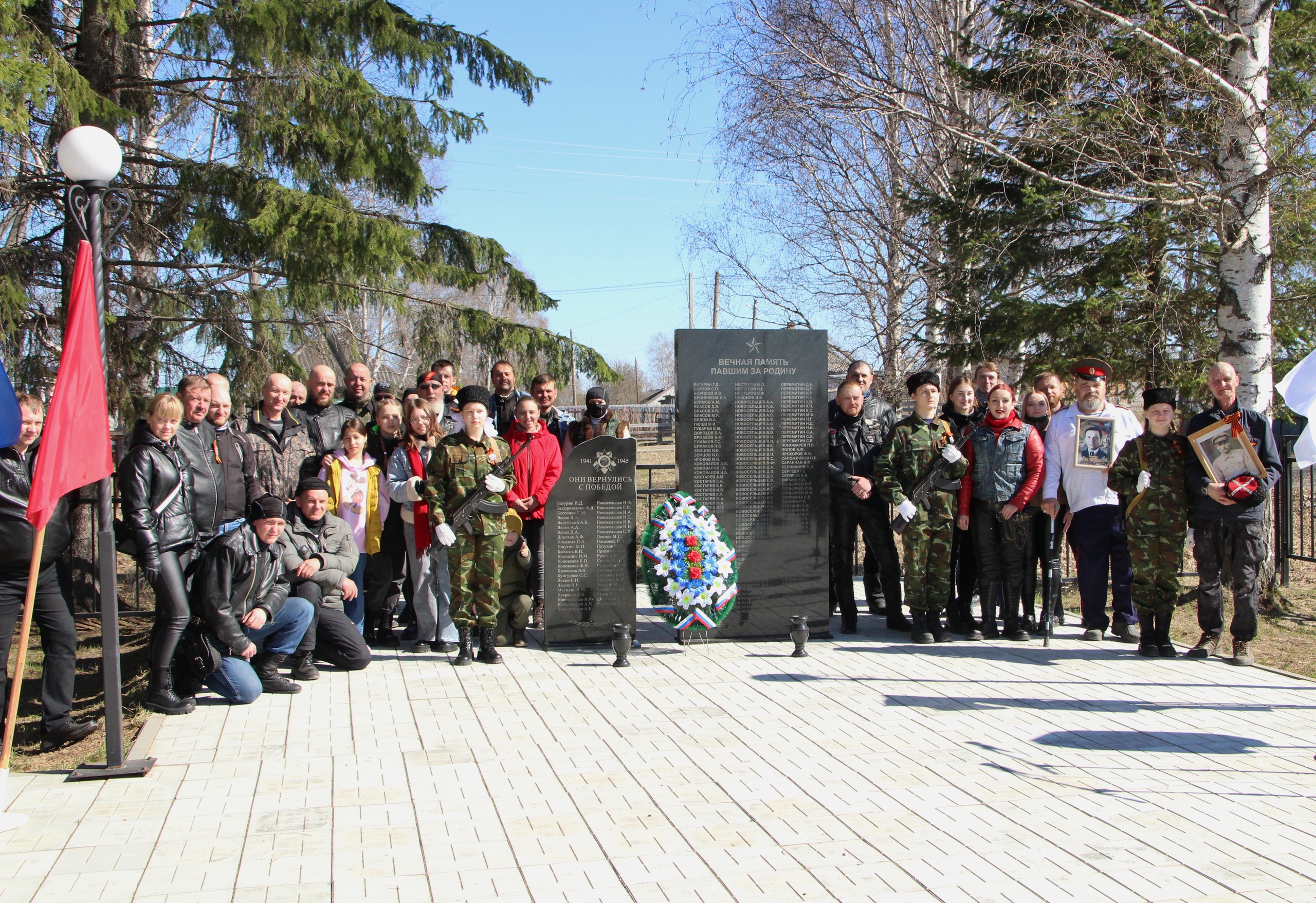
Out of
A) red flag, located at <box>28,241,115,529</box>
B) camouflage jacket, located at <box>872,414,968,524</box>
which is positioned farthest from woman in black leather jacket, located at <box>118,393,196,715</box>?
camouflage jacket, located at <box>872,414,968,524</box>

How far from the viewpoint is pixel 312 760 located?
514 cm

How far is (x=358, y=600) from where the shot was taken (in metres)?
7.50

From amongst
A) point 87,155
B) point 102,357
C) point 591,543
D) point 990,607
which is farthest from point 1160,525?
point 87,155

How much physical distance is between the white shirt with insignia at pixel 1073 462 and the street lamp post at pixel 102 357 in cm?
644

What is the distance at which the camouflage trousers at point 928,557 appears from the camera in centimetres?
772

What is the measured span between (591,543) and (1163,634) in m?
4.28

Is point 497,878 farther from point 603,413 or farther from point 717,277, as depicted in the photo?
point 717,277

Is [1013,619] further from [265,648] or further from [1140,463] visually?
[265,648]

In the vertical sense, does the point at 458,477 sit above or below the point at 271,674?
above

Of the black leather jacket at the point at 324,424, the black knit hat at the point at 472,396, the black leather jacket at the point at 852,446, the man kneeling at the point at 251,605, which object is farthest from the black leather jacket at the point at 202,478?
the black leather jacket at the point at 852,446

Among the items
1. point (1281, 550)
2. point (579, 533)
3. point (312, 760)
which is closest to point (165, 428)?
point (312, 760)

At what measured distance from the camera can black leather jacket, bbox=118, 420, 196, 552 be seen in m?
5.93

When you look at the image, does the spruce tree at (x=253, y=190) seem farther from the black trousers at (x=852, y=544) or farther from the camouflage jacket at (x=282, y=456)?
the black trousers at (x=852, y=544)

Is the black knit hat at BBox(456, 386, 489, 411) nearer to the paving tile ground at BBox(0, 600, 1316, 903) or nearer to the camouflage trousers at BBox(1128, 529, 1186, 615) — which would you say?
the paving tile ground at BBox(0, 600, 1316, 903)
